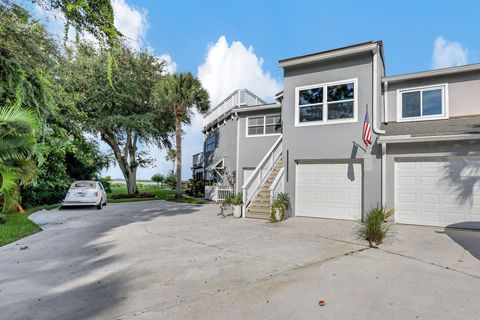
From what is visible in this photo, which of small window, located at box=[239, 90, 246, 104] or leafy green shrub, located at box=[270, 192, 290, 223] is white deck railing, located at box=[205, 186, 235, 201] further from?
leafy green shrub, located at box=[270, 192, 290, 223]

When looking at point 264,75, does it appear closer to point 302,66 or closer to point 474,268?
point 302,66

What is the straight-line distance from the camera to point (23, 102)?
23.5 feet

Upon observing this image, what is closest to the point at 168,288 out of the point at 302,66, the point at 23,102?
the point at 23,102

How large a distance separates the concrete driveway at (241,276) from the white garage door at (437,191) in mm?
864

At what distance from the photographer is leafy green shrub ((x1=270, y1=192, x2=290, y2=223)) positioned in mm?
10336

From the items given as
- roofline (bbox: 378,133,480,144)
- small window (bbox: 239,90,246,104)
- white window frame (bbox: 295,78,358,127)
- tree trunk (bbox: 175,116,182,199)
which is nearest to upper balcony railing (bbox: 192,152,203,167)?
tree trunk (bbox: 175,116,182,199)

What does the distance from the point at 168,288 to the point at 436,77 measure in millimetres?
11638

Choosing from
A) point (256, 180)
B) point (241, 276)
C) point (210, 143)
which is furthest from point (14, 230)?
point (210, 143)

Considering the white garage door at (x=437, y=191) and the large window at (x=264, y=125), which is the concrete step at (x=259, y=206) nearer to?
the white garage door at (x=437, y=191)

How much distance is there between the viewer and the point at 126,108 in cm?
2344

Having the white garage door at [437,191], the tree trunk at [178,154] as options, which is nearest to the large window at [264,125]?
the tree trunk at [178,154]

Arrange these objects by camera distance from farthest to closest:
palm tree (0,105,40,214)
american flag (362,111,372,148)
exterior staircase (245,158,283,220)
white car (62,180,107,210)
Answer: white car (62,180,107,210) → exterior staircase (245,158,283,220) → american flag (362,111,372,148) → palm tree (0,105,40,214)

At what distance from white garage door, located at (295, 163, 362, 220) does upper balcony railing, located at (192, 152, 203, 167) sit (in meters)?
16.4

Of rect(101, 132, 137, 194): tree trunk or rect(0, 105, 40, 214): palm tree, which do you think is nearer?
rect(0, 105, 40, 214): palm tree
